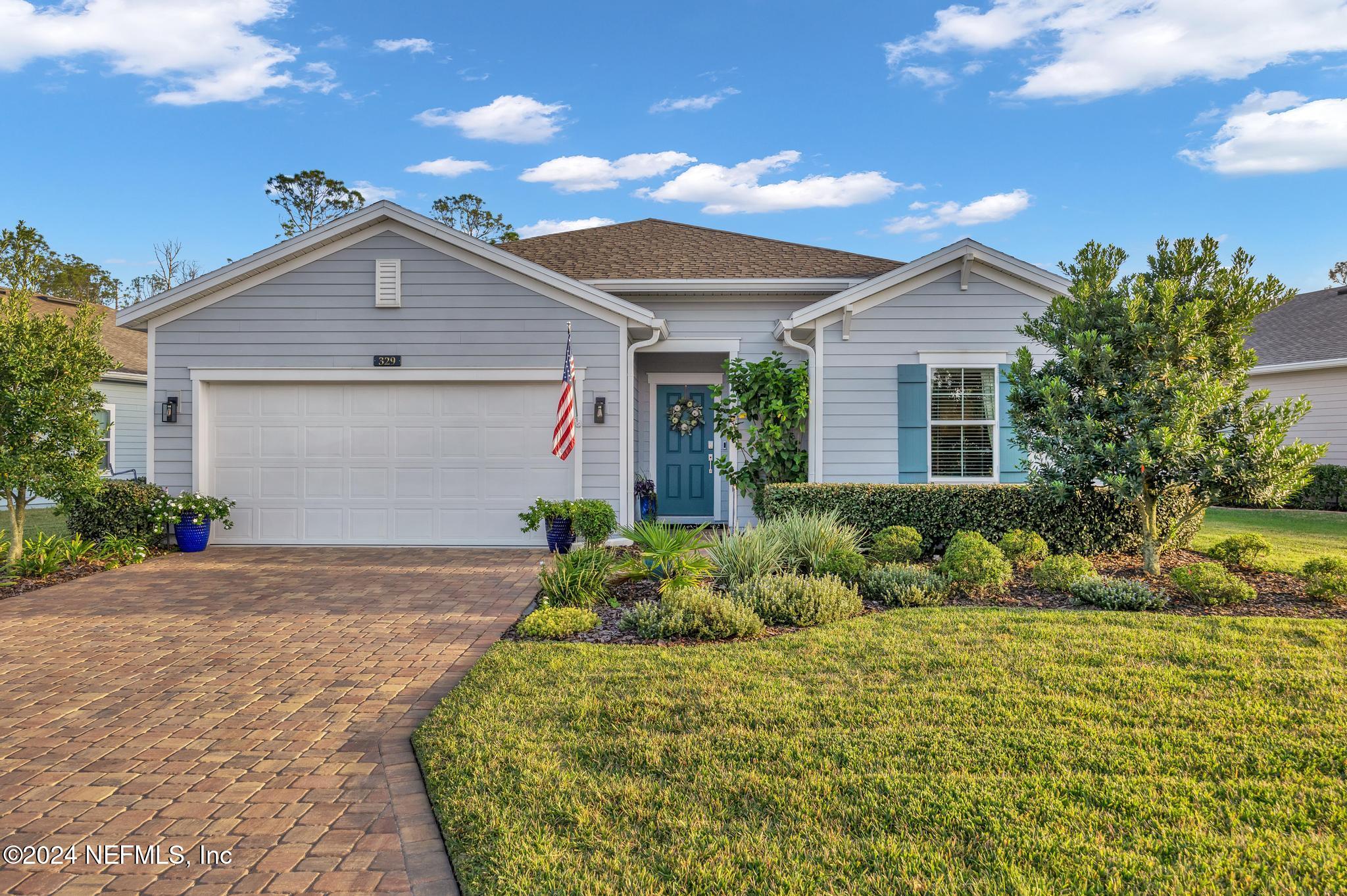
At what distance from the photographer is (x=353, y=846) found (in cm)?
297

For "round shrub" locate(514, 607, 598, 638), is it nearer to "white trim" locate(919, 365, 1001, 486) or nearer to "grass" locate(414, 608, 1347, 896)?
"grass" locate(414, 608, 1347, 896)

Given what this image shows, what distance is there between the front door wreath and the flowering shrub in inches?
259

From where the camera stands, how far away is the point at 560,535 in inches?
395

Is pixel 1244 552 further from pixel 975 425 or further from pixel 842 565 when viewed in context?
pixel 842 565

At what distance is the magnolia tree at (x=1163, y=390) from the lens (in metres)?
7.22

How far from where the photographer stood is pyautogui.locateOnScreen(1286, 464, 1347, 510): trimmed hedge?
1520 cm

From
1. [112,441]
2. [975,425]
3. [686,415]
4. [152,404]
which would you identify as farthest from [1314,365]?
[112,441]

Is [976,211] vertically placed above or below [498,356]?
above

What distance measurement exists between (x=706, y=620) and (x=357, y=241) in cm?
768

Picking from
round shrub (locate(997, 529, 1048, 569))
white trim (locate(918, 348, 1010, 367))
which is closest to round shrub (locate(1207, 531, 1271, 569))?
round shrub (locate(997, 529, 1048, 569))

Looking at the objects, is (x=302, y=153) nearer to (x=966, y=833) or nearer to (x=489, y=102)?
(x=489, y=102)

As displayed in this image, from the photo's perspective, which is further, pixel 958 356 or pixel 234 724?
pixel 958 356

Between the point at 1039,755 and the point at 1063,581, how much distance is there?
4.02 meters

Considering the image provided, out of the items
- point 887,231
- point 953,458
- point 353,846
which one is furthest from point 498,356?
point 887,231
